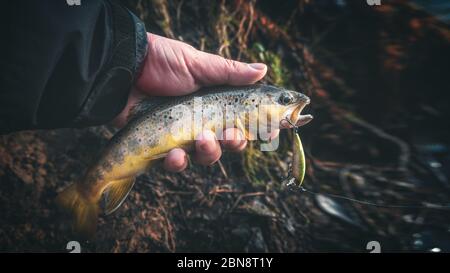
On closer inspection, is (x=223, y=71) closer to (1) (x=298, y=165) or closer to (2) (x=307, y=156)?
(1) (x=298, y=165)

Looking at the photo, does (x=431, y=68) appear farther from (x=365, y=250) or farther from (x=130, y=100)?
(x=130, y=100)

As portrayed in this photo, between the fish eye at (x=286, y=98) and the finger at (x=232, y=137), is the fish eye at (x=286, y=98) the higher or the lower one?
the higher one

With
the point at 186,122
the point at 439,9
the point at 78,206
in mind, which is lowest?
the point at 78,206

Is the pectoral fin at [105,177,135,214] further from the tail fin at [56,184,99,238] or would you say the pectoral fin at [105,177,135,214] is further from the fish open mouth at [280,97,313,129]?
the fish open mouth at [280,97,313,129]

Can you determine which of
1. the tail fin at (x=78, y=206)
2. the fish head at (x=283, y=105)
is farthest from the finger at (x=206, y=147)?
the tail fin at (x=78, y=206)

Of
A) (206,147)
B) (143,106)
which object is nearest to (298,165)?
(206,147)

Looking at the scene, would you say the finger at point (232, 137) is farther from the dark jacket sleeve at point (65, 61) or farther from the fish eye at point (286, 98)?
the dark jacket sleeve at point (65, 61)

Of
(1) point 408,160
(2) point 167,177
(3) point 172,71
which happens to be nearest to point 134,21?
(3) point 172,71
